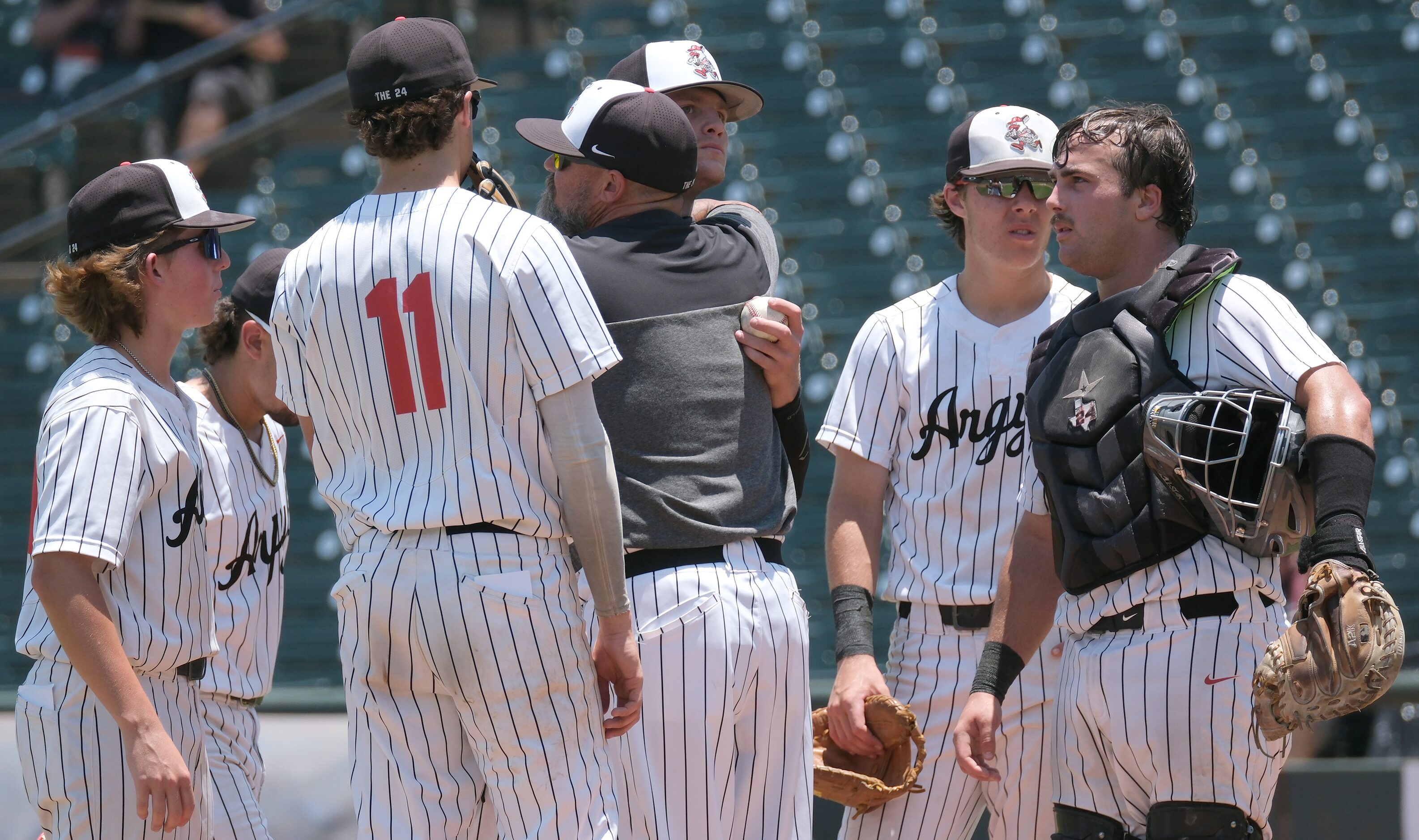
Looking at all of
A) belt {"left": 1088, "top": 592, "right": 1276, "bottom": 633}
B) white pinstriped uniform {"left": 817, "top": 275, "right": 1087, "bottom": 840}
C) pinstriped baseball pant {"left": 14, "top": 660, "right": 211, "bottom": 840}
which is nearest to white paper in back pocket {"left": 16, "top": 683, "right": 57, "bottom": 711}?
pinstriped baseball pant {"left": 14, "top": 660, "right": 211, "bottom": 840}

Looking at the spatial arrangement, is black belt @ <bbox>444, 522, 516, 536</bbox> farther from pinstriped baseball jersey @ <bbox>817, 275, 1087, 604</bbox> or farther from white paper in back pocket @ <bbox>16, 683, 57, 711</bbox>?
pinstriped baseball jersey @ <bbox>817, 275, 1087, 604</bbox>

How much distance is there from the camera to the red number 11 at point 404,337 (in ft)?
7.82

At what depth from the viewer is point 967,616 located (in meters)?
3.33

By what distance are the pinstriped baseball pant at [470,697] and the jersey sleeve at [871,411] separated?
115 centimetres

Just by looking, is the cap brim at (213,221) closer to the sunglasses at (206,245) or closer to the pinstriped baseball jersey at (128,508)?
the sunglasses at (206,245)

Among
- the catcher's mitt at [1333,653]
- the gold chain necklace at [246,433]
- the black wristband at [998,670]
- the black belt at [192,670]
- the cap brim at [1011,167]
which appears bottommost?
the black belt at [192,670]

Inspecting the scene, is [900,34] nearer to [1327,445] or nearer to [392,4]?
[392,4]

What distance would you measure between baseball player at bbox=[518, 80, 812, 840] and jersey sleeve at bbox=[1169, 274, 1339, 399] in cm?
71

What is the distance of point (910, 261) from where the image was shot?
7805mm

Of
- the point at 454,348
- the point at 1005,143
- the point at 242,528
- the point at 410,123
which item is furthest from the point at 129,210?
the point at 1005,143

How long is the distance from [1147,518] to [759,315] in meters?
0.77

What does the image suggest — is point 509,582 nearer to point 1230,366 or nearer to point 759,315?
point 759,315

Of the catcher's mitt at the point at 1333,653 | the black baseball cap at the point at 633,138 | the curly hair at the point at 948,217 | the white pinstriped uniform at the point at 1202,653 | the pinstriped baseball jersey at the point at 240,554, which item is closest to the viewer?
the catcher's mitt at the point at 1333,653

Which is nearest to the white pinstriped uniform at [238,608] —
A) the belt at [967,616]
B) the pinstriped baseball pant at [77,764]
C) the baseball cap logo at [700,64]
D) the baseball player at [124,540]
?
the baseball player at [124,540]
